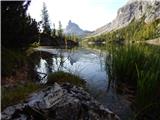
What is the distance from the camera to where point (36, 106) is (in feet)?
14.8

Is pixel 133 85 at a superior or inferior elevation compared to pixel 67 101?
inferior

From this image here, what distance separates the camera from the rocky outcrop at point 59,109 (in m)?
4.42

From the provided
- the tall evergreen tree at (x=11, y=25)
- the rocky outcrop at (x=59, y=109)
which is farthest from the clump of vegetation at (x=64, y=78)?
the tall evergreen tree at (x=11, y=25)

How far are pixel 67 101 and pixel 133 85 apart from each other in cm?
446

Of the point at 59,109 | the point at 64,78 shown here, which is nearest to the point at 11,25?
the point at 64,78

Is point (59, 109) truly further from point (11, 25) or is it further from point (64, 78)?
point (11, 25)

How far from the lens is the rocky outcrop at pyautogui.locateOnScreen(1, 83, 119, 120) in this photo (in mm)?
4422

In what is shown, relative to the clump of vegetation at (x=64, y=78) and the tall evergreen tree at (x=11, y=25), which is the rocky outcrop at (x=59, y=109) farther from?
the tall evergreen tree at (x=11, y=25)

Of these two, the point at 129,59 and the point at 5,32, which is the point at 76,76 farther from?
the point at 5,32

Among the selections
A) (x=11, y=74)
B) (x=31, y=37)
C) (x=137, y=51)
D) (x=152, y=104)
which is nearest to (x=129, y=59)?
(x=137, y=51)

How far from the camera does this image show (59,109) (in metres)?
4.47

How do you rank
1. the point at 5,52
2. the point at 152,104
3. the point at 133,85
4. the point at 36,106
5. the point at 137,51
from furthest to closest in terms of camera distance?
the point at 5,52, the point at 137,51, the point at 133,85, the point at 152,104, the point at 36,106

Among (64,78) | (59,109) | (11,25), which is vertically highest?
(11,25)

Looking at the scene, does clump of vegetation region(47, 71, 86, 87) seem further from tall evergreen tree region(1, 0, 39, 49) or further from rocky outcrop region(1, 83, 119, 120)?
tall evergreen tree region(1, 0, 39, 49)
